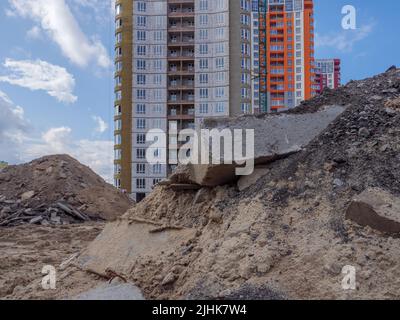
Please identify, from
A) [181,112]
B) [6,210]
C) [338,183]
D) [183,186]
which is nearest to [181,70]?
[181,112]

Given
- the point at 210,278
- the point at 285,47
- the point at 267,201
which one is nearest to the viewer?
the point at 210,278

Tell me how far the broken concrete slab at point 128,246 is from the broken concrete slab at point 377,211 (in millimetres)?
2038

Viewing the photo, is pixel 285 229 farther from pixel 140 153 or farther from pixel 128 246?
pixel 140 153

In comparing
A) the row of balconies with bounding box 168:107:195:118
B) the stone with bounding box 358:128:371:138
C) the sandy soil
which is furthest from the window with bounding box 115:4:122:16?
the stone with bounding box 358:128:371:138

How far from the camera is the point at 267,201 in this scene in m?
4.92

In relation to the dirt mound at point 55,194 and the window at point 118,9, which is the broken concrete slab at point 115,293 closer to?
the dirt mound at point 55,194

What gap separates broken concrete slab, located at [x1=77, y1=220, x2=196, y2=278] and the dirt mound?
1014 centimetres

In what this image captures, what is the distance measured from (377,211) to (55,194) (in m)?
16.3

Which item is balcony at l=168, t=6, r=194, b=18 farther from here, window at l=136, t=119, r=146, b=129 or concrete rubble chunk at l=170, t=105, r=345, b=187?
concrete rubble chunk at l=170, t=105, r=345, b=187

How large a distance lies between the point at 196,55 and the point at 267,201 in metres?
41.9

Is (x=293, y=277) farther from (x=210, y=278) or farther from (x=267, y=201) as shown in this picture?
(x=267, y=201)

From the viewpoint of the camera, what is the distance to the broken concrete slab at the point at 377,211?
4086 mm

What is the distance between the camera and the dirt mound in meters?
16.8
